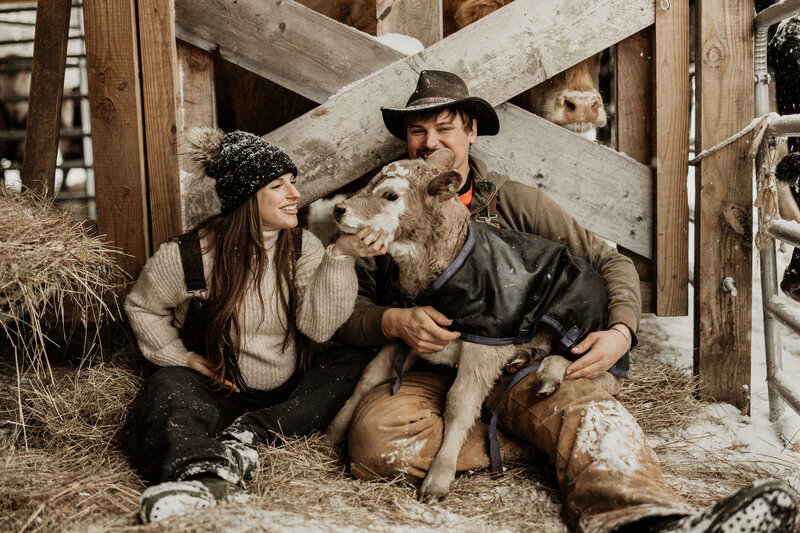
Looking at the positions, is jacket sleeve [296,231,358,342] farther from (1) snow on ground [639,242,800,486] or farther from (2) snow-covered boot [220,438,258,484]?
(1) snow on ground [639,242,800,486]

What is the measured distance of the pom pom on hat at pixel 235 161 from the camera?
3.32 meters

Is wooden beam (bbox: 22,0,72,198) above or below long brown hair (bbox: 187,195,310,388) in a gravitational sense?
above

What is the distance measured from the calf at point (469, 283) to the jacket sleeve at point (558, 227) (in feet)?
1.33

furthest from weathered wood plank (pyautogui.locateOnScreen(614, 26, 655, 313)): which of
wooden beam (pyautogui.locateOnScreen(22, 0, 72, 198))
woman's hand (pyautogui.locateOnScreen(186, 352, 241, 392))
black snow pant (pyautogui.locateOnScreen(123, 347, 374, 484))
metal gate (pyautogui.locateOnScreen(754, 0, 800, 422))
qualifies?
wooden beam (pyautogui.locateOnScreen(22, 0, 72, 198))

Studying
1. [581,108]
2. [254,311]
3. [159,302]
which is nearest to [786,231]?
[581,108]

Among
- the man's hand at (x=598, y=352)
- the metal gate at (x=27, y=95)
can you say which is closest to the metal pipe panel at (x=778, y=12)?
the man's hand at (x=598, y=352)

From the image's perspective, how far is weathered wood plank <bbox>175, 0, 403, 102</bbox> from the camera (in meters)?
4.12

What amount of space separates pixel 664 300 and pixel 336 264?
7.20ft

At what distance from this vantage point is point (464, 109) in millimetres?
3652

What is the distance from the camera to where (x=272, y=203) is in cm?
339

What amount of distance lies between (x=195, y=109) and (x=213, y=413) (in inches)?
89.4

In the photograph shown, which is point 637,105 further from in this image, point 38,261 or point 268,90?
point 38,261

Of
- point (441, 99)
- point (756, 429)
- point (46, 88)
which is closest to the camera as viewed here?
point (441, 99)

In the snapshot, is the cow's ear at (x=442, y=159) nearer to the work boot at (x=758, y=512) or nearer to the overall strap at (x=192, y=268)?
the overall strap at (x=192, y=268)
